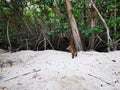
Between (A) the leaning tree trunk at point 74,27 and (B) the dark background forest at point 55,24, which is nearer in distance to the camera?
(A) the leaning tree trunk at point 74,27

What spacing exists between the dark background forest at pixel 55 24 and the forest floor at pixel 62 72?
950 mm

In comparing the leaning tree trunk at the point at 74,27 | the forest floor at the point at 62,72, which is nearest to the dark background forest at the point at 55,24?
the leaning tree trunk at the point at 74,27

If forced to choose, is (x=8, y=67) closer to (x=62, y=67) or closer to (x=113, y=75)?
(x=62, y=67)

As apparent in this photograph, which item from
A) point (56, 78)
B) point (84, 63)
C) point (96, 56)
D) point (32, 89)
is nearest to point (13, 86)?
point (32, 89)

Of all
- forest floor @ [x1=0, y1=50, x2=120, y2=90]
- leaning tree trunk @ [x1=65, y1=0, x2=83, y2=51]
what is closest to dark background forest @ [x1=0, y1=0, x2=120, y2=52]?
leaning tree trunk @ [x1=65, y1=0, x2=83, y2=51]

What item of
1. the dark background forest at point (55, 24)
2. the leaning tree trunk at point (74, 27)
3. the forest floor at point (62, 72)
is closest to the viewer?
the forest floor at point (62, 72)

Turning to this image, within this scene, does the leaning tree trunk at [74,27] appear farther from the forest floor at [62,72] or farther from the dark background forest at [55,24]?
the forest floor at [62,72]

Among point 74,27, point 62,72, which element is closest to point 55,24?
point 74,27

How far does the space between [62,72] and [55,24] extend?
7.91 ft

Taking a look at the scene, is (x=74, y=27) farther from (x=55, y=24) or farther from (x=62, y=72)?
(x=62, y=72)

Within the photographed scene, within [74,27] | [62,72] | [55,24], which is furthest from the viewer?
[55,24]

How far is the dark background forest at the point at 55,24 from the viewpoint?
4.45 meters

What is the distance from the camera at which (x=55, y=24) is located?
5.10m

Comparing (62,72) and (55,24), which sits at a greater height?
(55,24)
